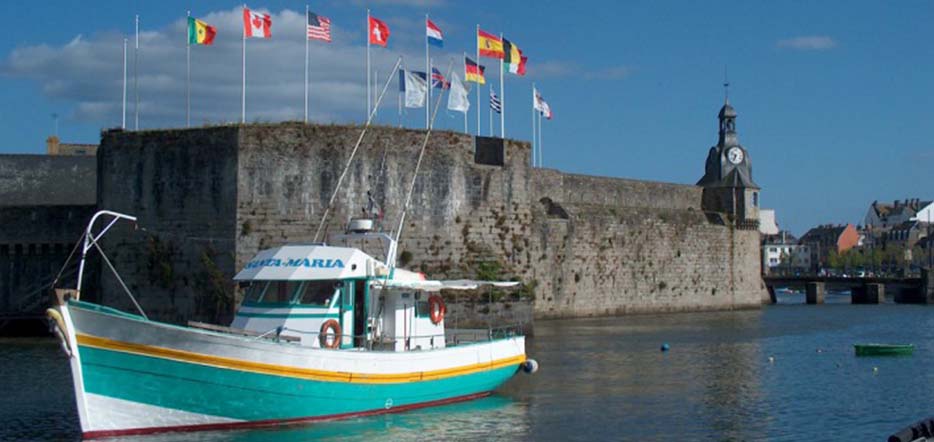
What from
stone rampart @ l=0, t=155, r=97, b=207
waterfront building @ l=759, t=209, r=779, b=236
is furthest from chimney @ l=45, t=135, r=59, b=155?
waterfront building @ l=759, t=209, r=779, b=236

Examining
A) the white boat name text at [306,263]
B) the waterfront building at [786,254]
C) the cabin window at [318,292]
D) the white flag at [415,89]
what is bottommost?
the cabin window at [318,292]

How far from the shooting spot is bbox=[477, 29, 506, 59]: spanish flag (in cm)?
3662

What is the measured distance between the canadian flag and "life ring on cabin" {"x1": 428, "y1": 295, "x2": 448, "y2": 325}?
1240 centimetres

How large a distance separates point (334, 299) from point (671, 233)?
36.8m

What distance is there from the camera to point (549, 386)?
2494 centimetres

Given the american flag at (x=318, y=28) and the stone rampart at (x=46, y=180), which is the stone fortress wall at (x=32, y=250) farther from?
the american flag at (x=318, y=28)

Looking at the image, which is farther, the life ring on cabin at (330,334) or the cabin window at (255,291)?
the cabin window at (255,291)

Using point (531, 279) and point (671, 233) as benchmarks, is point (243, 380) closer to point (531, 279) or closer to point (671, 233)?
point (531, 279)

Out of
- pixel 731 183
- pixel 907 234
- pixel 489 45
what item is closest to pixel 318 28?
pixel 489 45

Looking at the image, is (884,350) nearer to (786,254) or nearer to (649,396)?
(649,396)

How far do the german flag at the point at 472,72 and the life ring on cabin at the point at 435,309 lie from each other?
1402 centimetres

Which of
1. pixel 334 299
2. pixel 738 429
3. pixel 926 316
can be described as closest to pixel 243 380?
pixel 334 299

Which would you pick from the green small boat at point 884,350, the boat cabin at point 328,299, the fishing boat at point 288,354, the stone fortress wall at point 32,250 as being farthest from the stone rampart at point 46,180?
the green small boat at point 884,350

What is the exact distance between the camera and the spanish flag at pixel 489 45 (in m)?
36.6
